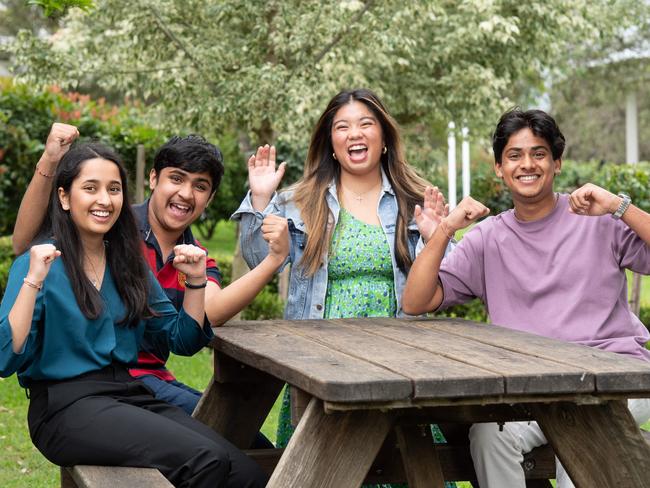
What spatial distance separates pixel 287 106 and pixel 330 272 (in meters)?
4.45

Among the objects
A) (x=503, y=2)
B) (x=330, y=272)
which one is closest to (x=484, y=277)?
(x=330, y=272)

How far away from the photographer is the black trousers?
322cm

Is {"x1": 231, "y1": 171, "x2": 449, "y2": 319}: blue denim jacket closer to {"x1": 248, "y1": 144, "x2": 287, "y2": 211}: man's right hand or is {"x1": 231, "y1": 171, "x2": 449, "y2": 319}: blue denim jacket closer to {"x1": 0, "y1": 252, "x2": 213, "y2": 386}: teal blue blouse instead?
{"x1": 248, "y1": 144, "x2": 287, "y2": 211}: man's right hand

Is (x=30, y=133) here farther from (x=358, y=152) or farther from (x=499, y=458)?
(x=499, y=458)

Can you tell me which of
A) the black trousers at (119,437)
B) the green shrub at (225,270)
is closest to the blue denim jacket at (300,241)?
the black trousers at (119,437)

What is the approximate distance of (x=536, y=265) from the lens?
393cm

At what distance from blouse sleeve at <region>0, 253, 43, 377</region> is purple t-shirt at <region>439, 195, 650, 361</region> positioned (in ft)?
5.36

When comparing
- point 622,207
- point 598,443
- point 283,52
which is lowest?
point 598,443

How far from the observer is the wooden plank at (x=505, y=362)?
8.94 feet

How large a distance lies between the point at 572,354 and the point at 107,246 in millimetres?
1606

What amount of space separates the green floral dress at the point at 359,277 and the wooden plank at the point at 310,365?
1.23 feet

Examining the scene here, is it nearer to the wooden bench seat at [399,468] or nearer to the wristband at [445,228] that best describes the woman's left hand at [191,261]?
the wooden bench seat at [399,468]

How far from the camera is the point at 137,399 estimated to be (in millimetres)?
3465

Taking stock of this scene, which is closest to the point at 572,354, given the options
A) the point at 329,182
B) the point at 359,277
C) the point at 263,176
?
the point at 359,277
